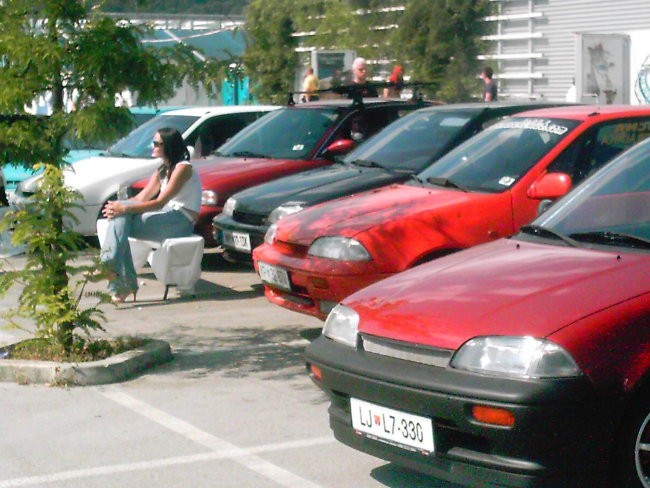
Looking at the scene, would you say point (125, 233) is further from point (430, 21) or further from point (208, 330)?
point (430, 21)

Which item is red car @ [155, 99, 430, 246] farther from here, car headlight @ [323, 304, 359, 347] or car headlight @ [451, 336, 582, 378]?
car headlight @ [451, 336, 582, 378]

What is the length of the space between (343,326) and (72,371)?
2624 millimetres

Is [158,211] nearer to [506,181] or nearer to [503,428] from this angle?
[506,181]

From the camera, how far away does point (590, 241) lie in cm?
526

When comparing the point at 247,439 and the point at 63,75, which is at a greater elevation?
the point at 63,75

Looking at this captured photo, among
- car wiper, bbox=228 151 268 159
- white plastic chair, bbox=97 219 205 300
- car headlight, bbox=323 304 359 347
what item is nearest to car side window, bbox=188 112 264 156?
car wiper, bbox=228 151 268 159

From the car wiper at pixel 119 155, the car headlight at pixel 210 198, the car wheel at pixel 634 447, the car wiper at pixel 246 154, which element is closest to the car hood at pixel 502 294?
the car wheel at pixel 634 447

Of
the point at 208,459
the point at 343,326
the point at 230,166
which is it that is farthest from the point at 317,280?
the point at 230,166

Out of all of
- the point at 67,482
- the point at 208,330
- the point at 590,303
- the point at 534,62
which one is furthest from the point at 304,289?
the point at 534,62

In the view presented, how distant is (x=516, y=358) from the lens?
4375 mm

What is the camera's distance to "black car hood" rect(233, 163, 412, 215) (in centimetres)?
959

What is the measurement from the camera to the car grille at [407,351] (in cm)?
457

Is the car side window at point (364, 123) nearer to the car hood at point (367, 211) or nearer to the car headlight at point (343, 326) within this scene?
the car hood at point (367, 211)

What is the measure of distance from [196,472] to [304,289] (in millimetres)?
2383
